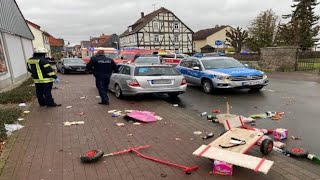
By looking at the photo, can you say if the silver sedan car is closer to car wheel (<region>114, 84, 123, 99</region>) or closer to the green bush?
car wheel (<region>114, 84, 123, 99</region>)

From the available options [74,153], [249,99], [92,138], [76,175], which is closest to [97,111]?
[92,138]

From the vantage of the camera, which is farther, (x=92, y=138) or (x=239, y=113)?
(x=239, y=113)

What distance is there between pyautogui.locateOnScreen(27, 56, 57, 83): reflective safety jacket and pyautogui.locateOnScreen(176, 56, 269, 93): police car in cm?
622

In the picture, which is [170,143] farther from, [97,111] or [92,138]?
[97,111]

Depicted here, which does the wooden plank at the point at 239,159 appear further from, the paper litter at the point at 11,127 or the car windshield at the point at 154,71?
the car windshield at the point at 154,71

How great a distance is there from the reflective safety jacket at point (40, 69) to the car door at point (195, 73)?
20.8 feet

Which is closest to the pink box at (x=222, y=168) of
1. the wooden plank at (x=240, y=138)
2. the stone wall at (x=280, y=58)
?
the wooden plank at (x=240, y=138)

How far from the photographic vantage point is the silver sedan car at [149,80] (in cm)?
1024

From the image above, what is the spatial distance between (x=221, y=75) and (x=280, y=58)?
38.9ft

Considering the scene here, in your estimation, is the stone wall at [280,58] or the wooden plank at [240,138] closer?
the wooden plank at [240,138]

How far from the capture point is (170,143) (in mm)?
5676

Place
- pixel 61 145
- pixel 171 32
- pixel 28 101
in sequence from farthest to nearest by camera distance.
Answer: pixel 171 32, pixel 28 101, pixel 61 145

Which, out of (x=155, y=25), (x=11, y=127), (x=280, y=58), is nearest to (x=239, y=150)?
(x=11, y=127)

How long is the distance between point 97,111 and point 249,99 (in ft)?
18.0
